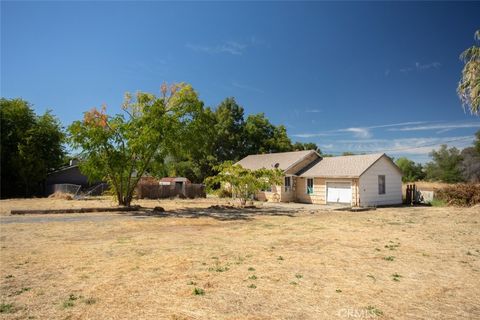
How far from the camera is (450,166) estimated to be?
69438mm

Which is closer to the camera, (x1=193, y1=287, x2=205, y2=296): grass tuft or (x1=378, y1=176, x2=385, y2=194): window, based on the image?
(x1=193, y1=287, x2=205, y2=296): grass tuft

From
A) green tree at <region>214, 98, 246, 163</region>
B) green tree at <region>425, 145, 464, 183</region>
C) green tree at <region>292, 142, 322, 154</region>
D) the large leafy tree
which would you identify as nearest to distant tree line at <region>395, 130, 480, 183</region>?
green tree at <region>425, 145, 464, 183</region>

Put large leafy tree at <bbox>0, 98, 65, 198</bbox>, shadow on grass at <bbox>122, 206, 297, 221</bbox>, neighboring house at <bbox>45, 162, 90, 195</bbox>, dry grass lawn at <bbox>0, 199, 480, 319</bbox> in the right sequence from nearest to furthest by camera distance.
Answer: dry grass lawn at <bbox>0, 199, 480, 319</bbox> < shadow on grass at <bbox>122, 206, 297, 221</bbox> < large leafy tree at <bbox>0, 98, 65, 198</bbox> < neighboring house at <bbox>45, 162, 90, 195</bbox>

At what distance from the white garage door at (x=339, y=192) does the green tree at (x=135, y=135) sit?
46.5 feet

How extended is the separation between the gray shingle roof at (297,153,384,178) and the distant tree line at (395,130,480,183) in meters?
34.5

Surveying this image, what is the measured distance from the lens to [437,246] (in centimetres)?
1134

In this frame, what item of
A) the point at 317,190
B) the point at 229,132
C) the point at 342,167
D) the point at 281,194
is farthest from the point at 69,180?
the point at 342,167

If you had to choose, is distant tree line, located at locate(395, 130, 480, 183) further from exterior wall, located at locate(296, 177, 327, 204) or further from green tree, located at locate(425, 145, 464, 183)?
exterior wall, located at locate(296, 177, 327, 204)

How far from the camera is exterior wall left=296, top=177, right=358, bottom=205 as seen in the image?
29000 mm

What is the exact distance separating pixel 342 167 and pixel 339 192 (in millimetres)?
2517

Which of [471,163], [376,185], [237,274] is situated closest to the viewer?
[237,274]

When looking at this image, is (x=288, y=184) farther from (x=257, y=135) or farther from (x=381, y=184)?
(x=257, y=135)

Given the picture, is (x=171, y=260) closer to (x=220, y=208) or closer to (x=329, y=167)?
(x=220, y=208)

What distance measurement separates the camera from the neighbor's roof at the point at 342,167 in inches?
1155
